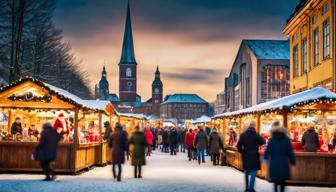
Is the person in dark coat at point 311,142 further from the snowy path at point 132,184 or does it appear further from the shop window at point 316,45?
the shop window at point 316,45

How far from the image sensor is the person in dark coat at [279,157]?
39.5 ft

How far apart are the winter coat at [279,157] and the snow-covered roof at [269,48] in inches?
2328

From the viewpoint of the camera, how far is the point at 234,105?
9094cm

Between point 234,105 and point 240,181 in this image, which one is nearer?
point 240,181

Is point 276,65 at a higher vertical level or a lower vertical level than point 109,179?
higher

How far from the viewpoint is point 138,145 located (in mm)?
17422

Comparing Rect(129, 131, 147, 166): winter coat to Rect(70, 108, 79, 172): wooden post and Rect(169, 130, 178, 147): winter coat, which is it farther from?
Rect(169, 130, 178, 147): winter coat

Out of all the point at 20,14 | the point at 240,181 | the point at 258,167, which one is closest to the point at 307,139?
the point at 240,181

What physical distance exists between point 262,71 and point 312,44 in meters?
35.5

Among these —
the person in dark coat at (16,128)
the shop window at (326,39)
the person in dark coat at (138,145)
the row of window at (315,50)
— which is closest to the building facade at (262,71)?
the row of window at (315,50)

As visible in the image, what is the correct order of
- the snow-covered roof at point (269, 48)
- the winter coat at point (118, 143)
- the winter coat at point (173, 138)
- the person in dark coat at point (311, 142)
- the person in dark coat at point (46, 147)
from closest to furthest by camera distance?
1. the person in dark coat at point (46, 147)
2. the winter coat at point (118, 143)
3. the person in dark coat at point (311, 142)
4. the winter coat at point (173, 138)
5. the snow-covered roof at point (269, 48)

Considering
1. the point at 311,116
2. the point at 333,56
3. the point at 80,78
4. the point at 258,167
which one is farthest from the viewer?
the point at 80,78

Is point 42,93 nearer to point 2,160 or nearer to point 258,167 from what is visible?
point 2,160

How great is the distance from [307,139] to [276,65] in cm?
5415
